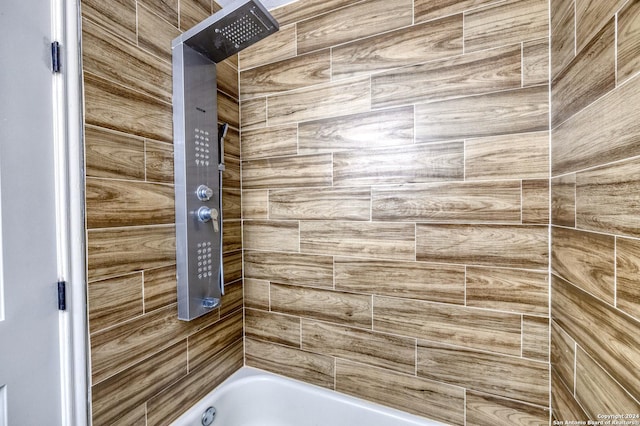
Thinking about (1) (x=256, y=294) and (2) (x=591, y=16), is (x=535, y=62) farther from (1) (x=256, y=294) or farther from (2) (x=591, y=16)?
(1) (x=256, y=294)

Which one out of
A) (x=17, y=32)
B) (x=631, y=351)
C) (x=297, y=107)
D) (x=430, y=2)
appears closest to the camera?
(x=631, y=351)

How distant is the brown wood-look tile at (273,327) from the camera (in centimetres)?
150

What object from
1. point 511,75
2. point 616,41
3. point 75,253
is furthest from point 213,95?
point 616,41

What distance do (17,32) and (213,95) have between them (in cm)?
63

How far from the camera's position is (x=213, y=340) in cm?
142

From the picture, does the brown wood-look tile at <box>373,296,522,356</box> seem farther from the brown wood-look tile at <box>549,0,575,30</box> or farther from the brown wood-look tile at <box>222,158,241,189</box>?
the brown wood-look tile at <box>549,0,575,30</box>

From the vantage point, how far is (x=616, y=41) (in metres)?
0.69

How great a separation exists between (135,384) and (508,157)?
63.6 inches

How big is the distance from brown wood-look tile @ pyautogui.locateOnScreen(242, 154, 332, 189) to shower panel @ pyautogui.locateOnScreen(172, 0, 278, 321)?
0.28m

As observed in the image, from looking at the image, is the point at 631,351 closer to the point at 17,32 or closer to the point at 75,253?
the point at 75,253

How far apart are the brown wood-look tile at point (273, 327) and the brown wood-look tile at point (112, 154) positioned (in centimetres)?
92

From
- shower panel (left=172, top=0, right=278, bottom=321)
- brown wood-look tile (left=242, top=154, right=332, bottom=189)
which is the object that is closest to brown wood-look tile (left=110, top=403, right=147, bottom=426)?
shower panel (left=172, top=0, right=278, bottom=321)

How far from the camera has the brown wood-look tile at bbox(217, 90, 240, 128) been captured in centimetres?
147

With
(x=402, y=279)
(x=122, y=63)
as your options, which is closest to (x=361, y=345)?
(x=402, y=279)
